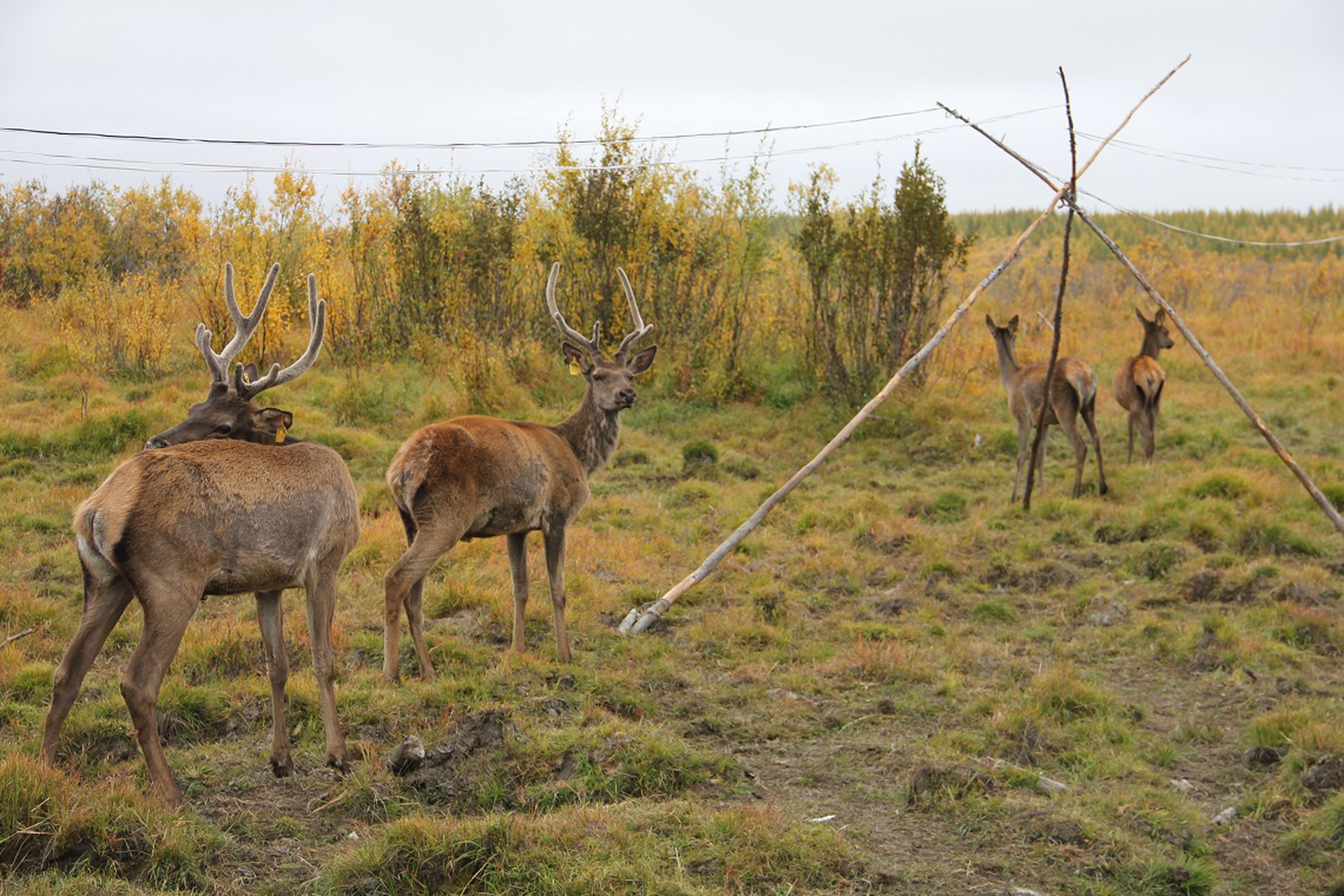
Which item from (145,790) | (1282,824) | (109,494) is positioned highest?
(109,494)

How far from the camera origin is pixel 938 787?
6.24 meters

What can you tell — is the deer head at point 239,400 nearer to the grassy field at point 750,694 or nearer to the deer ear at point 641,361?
the grassy field at point 750,694

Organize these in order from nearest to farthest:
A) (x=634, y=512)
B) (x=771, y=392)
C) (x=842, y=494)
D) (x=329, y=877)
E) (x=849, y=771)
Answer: (x=329, y=877) < (x=849, y=771) < (x=634, y=512) < (x=842, y=494) < (x=771, y=392)

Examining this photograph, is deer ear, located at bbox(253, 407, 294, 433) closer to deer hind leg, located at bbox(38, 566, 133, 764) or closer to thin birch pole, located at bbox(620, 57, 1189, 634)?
deer hind leg, located at bbox(38, 566, 133, 764)

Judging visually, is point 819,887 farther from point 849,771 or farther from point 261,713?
point 261,713

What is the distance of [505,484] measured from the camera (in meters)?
7.98

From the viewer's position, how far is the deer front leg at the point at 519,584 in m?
→ 8.30

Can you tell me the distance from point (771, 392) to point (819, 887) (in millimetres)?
11707

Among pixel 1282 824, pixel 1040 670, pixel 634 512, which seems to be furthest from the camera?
pixel 634 512

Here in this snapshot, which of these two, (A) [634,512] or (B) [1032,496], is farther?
(B) [1032,496]

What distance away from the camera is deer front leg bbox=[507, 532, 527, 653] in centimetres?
830

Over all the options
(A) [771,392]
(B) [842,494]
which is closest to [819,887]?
(B) [842,494]

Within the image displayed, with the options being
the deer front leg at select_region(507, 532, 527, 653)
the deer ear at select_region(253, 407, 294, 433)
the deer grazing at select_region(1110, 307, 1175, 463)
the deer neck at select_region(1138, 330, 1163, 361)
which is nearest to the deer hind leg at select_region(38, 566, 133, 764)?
the deer ear at select_region(253, 407, 294, 433)

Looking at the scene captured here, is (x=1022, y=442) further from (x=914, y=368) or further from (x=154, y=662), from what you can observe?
(x=154, y=662)
